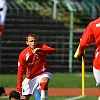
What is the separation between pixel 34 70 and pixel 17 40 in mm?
14139

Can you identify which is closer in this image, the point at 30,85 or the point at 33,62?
the point at 33,62

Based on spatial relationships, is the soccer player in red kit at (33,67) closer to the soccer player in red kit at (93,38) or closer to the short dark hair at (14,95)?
the short dark hair at (14,95)

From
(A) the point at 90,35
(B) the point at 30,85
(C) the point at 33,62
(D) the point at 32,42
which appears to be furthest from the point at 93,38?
(B) the point at 30,85

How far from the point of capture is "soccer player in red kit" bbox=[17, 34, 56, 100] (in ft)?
40.2

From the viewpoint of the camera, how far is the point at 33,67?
40.9 ft

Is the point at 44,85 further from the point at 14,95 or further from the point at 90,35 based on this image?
the point at 90,35

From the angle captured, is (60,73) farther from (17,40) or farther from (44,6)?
(44,6)

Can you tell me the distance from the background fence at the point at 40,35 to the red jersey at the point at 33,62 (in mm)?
12777

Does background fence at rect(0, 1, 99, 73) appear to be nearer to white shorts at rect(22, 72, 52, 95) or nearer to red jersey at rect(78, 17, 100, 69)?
white shorts at rect(22, 72, 52, 95)

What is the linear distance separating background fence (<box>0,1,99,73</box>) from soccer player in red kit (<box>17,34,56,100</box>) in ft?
41.5

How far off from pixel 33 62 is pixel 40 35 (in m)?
14.5

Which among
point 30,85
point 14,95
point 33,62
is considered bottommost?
point 14,95

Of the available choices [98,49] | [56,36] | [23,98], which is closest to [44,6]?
[56,36]

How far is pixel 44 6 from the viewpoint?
98.3 feet
